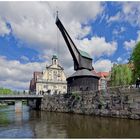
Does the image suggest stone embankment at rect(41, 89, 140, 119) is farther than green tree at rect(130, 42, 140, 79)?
No

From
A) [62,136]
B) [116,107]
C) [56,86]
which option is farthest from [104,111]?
[56,86]

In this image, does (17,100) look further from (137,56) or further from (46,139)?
(46,139)

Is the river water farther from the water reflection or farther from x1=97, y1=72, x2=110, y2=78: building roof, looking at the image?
x1=97, y1=72, x2=110, y2=78: building roof

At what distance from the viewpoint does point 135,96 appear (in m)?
28.4

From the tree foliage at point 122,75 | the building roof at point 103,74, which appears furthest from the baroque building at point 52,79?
the tree foliage at point 122,75

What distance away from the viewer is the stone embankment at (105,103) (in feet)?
93.5

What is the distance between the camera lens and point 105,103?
106 ft

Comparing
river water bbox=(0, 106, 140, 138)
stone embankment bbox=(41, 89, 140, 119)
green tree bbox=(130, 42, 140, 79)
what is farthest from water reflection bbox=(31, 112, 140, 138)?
green tree bbox=(130, 42, 140, 79)

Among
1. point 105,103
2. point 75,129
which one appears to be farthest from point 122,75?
point 75,129

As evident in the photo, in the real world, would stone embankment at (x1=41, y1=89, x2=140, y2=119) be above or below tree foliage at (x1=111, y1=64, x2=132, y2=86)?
below

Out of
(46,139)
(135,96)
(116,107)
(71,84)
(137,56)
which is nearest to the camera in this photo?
(46,139)

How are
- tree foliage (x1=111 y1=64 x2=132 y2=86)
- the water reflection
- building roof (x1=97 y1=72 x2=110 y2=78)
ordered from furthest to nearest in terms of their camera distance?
building roof (x1=97 y1=72 x2=110 y2=78), tree foliage (x1=111 y1=64 x2=132 y2=86), the water reflection

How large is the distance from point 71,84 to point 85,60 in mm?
4359

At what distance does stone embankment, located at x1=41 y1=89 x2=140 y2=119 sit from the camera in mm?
28484
